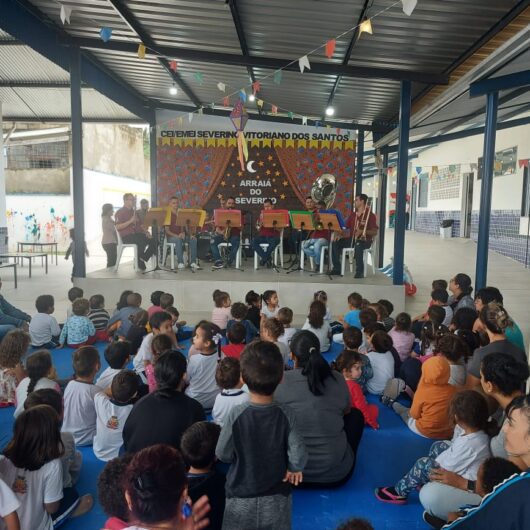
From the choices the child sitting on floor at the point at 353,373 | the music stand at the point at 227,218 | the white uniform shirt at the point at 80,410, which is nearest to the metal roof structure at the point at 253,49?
the music stand at the point at 227,218

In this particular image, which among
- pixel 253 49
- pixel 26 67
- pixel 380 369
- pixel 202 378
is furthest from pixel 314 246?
→ pixel 26 67

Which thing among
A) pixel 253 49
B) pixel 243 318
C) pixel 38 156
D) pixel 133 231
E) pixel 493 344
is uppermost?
pixel 253 49

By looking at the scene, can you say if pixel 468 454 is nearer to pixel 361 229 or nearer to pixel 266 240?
pixel 361 229

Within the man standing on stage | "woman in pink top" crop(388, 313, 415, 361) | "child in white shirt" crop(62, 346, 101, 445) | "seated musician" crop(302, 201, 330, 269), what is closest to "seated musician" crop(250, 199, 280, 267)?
"seated musician" crop(302, 201, 330, 269)

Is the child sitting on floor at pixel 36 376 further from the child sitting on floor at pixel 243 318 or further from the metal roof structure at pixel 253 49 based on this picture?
the metal roof structure at pixel 253 49

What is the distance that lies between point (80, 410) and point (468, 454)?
7.40 ft

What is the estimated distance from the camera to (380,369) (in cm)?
409

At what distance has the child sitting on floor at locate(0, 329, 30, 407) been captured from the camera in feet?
11.3

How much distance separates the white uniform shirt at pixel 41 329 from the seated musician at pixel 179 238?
370 cm

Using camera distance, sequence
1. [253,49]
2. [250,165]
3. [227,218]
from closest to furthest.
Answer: [253,49], [227,218], [250,165]

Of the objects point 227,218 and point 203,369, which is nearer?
point 203,369

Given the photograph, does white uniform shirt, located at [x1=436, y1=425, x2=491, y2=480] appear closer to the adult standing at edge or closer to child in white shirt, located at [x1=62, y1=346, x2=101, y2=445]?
child in white shirt, located at [x1=62, y1=346, x2=101, y2=445]

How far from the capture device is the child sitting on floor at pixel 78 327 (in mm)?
5102

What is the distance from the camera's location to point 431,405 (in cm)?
332
